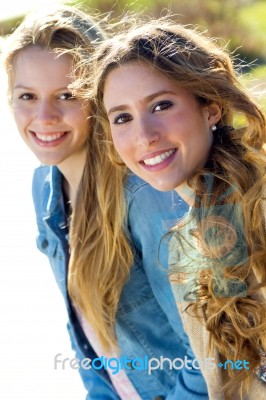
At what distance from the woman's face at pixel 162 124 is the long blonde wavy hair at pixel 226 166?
28 mm

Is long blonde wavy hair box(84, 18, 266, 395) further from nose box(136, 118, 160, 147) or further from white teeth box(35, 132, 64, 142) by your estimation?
white teeth box(35, 132, 64, 142)

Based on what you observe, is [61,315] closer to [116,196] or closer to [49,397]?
[49,397]

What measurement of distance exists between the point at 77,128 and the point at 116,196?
1.03 ft

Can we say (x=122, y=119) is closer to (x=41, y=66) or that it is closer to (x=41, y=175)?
(x=41, y=66)

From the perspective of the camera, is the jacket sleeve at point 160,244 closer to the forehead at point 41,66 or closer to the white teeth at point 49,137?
the white teeth at point 49,137

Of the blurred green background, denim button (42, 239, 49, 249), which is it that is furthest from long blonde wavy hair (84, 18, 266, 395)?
the blurred green background

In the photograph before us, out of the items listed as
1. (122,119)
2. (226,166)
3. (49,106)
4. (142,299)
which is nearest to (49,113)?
(49,106)

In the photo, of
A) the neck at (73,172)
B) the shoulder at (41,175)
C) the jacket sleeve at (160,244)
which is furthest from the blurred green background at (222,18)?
the jacket sleeve at (160,244)

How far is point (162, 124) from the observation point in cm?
252

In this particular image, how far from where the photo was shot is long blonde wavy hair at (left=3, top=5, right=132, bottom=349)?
3.07 metres

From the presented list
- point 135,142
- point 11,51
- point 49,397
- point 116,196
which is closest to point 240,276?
point 135,142

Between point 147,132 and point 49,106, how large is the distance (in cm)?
75

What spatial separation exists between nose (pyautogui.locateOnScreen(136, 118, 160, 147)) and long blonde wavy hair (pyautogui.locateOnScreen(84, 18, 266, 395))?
5.5 inches

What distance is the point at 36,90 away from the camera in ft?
10.5
